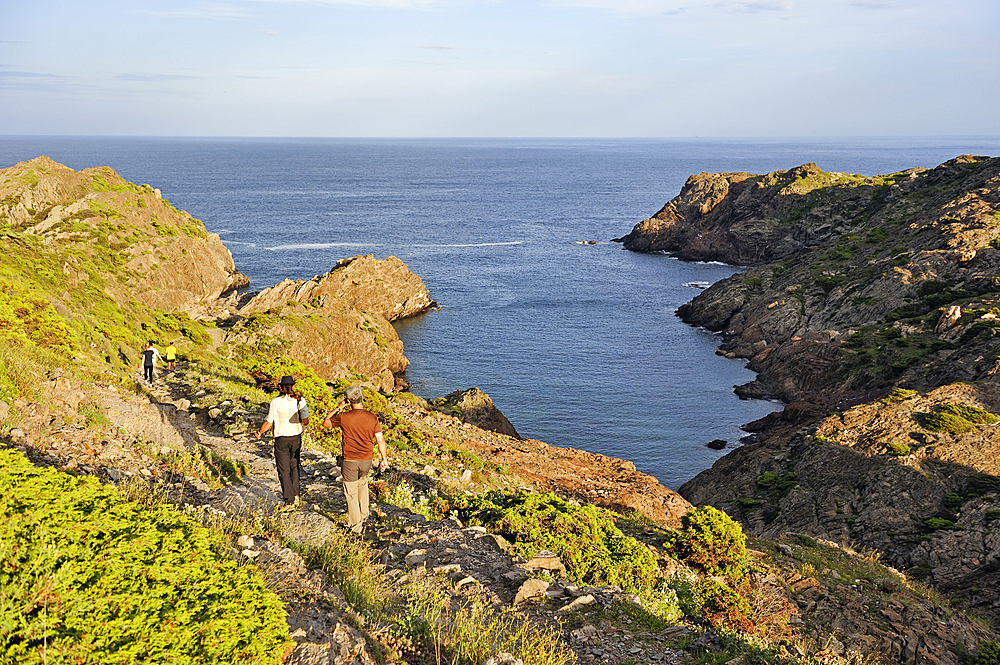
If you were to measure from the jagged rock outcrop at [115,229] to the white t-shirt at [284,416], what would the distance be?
1547 inches

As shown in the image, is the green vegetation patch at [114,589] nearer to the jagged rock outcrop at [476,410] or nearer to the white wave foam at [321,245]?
the jagged rock outcrop at [476,410]

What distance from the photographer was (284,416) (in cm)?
1086

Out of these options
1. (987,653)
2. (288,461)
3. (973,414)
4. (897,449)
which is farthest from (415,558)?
(973,414)

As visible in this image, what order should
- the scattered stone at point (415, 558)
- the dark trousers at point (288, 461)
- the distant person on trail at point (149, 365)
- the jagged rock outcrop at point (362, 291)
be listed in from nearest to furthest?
the scattered stone at point (415, 558)
the dark trousers at point (288, 461)
the distant person on trail at point (149, 365)
the jagged rock outcrop at point (362, 291)

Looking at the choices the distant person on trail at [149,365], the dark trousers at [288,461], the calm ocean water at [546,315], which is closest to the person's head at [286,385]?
the dark trousers at [288,461]

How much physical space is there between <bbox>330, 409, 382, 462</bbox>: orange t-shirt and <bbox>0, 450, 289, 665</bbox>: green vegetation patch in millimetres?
3575

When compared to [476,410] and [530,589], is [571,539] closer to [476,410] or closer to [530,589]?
[530,589]

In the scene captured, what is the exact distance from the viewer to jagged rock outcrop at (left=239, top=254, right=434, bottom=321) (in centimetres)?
6656

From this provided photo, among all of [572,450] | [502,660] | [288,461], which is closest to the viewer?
[502,660]

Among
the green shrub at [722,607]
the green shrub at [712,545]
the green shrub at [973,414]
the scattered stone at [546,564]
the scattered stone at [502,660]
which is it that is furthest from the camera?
the green shrub at [973,414]

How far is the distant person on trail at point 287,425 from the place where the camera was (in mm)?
10836

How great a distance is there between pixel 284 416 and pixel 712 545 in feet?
33.0

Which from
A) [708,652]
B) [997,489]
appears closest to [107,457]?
[708,652]

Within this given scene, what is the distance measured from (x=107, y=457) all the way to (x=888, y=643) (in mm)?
15301
